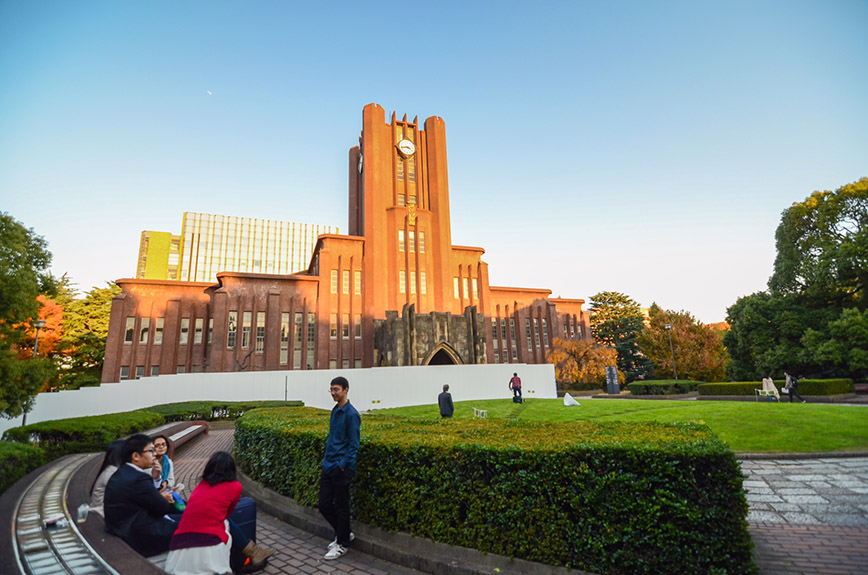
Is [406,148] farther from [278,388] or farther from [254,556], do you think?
[254,556]

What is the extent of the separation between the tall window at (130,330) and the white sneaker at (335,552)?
36048mm

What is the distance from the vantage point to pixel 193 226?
257ft

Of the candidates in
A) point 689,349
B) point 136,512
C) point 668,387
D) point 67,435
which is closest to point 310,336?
point 67,435

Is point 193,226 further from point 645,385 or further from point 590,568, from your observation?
point 590,568

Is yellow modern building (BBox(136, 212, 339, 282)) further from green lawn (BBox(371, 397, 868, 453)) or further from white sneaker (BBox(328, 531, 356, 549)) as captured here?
white sneaker (BBox(328, 531, 356, 549))

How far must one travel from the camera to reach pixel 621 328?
4747cm

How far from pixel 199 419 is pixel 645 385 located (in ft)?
92.9

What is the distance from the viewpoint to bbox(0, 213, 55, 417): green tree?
11.0 metres

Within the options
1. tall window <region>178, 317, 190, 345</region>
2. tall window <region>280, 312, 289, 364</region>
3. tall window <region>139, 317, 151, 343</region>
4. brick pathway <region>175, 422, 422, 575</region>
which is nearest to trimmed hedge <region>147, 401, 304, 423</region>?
tall window <region>280, 312, 289, 364</region>

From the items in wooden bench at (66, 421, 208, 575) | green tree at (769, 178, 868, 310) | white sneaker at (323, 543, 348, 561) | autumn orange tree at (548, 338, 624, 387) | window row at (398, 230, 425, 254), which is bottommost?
white sneaker at (323, 543, 348, 561)

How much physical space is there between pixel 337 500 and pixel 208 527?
1377 millimetres

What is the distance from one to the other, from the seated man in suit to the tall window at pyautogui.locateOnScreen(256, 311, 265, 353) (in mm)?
31378

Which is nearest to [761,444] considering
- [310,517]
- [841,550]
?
[841,550]

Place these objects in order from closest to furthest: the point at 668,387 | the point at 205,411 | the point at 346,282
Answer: the point at 205,411 → the point at 668,387 → the point at 346,282
